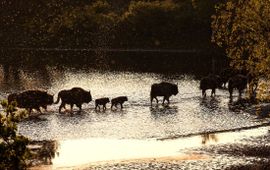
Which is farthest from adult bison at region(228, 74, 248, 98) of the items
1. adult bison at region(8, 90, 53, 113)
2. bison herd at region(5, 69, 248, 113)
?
adult bison at region(8, 90, 53, 113)

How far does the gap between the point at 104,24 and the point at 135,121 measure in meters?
78.0

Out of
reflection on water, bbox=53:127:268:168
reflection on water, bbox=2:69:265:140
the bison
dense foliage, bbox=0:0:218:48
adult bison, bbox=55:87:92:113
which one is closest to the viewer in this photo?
reflection on water, bbox=53:127:268:168

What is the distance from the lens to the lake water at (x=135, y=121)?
3194 centimetres

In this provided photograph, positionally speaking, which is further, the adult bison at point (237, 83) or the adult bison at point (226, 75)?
the adult bison at point (226, 75)

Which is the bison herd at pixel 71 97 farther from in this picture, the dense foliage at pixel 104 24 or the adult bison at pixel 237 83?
the dense foliage at pixel 104 24

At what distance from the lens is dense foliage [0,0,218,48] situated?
102500mm

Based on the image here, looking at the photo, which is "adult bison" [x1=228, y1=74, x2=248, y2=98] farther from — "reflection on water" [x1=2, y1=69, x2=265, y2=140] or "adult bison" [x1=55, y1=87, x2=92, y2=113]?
"adult bison" [x1=55, y1=87, x2=92, y2=113]

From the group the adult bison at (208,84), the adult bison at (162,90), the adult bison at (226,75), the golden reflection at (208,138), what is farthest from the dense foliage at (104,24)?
the golden reflection at (208,138)

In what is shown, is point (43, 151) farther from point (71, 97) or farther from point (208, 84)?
point (208, 84)

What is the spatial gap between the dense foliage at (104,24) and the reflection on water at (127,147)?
66.4m

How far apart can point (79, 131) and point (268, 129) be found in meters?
11.3

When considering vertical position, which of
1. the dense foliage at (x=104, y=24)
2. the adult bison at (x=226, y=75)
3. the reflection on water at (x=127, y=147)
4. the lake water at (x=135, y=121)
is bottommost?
the reflection on water at (x=127, y=147)

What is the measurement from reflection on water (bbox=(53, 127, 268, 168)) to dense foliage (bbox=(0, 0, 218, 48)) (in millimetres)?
66411

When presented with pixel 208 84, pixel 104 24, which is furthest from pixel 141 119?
pixel 104 24
